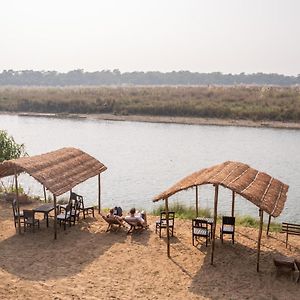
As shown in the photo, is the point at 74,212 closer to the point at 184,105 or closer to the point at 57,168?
the point at 57,168

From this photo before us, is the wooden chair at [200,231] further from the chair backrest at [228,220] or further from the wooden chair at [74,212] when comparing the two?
the wooden chair at [74,212]

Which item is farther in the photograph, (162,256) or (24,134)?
(24,134)

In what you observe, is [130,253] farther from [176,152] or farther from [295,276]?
[176,152]

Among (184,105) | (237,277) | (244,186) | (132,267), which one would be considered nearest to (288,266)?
(237,277)

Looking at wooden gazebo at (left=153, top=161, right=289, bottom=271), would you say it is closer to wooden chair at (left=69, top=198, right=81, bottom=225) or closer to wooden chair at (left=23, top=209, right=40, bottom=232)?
wooden chair at (left=69, top=198, right=81, bottom=225)

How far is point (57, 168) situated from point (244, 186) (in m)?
6.34

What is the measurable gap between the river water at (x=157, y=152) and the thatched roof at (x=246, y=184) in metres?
6.89

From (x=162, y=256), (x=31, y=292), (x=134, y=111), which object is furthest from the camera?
(x=134, y=111)

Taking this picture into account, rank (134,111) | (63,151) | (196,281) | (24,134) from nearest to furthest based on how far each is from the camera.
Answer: (196,281), (63,151), (24,134), (134,111)

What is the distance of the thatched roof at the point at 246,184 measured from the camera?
459 inches

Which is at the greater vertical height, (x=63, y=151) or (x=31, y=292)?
(x=63, y=151)

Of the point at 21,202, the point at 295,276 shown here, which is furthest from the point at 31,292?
the point at 21,202

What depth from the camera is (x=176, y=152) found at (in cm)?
3781

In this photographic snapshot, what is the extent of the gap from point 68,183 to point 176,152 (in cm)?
2348
